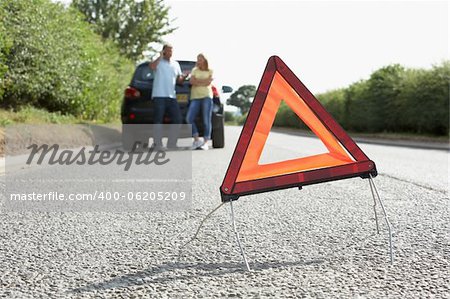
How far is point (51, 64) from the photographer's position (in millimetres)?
11047

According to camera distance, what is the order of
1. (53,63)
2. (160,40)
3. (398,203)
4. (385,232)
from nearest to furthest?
(385,232) → (398,203) → (53,63) → (160,40)

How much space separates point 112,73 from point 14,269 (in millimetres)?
15173

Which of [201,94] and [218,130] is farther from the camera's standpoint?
[218,130]

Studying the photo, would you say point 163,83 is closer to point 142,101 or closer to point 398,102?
point 142,101

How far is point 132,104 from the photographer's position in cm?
1052

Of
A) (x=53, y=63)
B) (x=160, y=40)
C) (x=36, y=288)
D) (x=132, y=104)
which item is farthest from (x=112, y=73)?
(x=36, y=288)

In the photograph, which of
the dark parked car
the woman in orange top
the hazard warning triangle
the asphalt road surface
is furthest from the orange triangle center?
the dark parked car

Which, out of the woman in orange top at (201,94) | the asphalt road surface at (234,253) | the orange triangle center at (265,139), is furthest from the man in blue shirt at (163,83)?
the orange triangle center at (265,139)

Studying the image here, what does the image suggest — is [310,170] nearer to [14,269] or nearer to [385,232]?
[385,232]

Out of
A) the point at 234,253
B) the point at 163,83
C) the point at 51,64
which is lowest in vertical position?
the point at 234,253

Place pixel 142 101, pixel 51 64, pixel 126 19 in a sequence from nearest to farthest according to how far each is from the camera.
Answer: pixel 142 101, pixel 51 64, pixel 126 19

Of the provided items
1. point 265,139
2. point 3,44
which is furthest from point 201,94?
point 265,139

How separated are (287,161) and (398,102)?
21128 mm

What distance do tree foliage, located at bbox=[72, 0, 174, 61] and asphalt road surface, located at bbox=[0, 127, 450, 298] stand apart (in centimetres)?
2461
